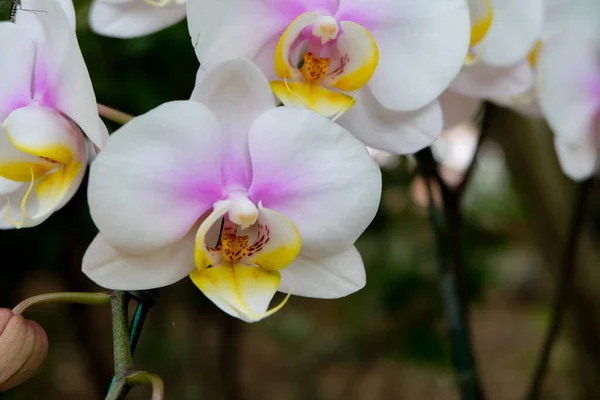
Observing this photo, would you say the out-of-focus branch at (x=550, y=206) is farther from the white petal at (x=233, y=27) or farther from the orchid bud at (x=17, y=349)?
the orchid bud at (x=17, y=349)

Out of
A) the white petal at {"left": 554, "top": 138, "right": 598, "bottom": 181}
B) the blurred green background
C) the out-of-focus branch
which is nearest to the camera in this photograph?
the white petal at {"left": 554, "top": 138, "right": 598, "bottom": 181}

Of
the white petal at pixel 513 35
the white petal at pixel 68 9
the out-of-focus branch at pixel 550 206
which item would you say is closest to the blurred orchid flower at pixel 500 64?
the white petal at pixel 513 35

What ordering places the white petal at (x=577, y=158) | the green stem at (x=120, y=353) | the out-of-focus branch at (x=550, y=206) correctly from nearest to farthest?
the green stem at (x=120, y=353)
the white petal at (x=577, y=158)
the out-of-focus branch at (x=550, y=206)

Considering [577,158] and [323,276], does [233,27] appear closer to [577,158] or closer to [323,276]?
[323,276]

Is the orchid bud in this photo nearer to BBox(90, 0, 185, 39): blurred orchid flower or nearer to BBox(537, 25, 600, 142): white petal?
BBox(90, 0, 185, 39): blurred orchid flower

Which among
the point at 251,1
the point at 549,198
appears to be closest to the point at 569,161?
the point at 251,1

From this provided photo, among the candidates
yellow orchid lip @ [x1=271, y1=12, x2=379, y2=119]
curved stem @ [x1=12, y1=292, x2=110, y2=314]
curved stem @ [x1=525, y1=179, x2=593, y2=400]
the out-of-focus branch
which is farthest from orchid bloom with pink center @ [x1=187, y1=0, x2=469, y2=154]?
the out-of-focus branch

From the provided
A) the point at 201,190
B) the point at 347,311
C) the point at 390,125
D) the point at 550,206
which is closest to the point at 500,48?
the point at 390,125
